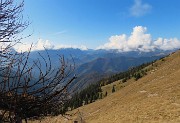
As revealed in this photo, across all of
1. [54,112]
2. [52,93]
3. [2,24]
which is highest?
[2,24]

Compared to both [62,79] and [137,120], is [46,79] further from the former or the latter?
[137,120]

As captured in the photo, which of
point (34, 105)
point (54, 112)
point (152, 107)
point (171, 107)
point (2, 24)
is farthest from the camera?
point (152, 107)

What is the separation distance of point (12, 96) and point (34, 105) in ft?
1.43

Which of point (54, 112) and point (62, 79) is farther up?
point (62, 79)

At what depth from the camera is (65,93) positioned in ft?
19.4

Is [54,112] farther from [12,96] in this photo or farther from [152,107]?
[152,107]

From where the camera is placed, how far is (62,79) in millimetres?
5648

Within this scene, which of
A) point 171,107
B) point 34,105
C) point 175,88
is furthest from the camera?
point 175,88

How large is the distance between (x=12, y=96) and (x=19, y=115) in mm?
349

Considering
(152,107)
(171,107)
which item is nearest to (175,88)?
(152,107)

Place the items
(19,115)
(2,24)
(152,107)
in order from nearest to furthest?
(19,115) → (2,24) → (152,107)

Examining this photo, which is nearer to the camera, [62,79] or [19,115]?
[19,115]

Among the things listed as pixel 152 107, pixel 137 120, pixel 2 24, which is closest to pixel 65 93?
pixel 2 24

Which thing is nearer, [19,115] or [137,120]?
[19,115]
